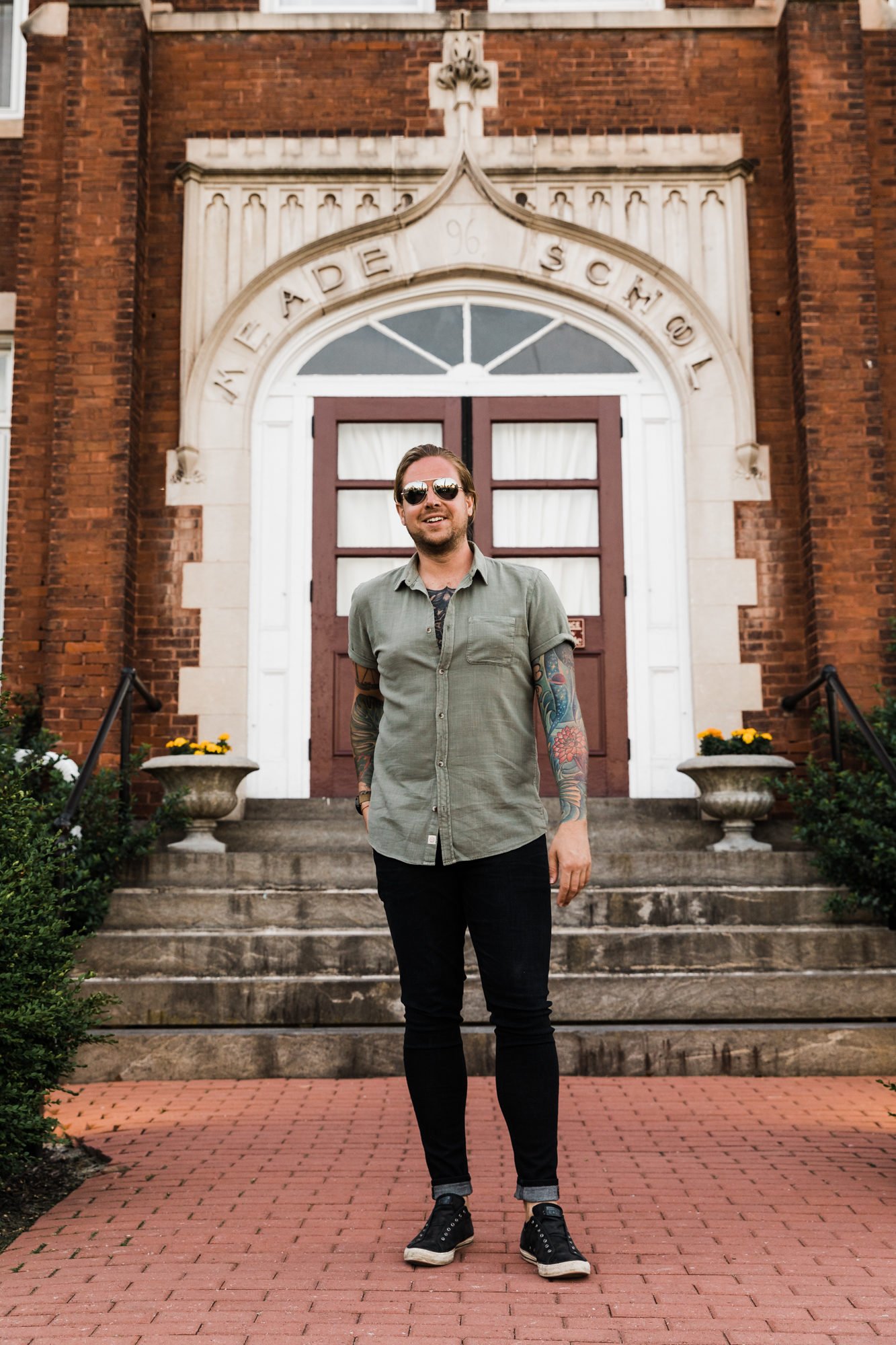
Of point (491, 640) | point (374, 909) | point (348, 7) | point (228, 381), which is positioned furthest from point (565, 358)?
point (491, 640)

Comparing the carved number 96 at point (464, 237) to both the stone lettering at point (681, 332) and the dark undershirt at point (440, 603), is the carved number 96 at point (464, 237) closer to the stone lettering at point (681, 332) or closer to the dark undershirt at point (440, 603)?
the stone lettering at point (681, 332)

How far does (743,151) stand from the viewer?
31.9 ft

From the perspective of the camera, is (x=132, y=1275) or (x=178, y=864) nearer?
(x=132, y=1275)

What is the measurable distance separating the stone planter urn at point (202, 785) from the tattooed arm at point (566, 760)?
466 centimetres

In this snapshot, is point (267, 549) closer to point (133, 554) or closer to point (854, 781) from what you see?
point (133, 554)

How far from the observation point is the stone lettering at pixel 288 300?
962cm

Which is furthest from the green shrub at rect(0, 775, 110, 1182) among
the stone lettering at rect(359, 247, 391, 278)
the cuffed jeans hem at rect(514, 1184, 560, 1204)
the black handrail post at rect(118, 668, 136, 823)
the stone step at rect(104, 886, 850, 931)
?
the stone lettering at rect(359, 247, 391, 278)

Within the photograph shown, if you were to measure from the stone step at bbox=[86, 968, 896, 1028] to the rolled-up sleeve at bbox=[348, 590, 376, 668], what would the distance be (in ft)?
8.61

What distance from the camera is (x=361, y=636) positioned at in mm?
3779

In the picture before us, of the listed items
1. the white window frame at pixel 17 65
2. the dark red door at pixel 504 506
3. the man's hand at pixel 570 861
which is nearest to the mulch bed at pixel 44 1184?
the man's hand at pixel 570 861

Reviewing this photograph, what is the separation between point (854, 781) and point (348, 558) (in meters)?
3.95

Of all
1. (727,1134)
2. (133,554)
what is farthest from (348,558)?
(727,1134)

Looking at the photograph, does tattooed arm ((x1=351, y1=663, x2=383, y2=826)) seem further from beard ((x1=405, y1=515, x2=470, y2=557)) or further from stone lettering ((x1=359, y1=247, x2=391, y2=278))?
stone lettering ((x1=359, y1=247, x2=391, y2=278))

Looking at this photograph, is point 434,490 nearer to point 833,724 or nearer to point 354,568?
point 833,724
